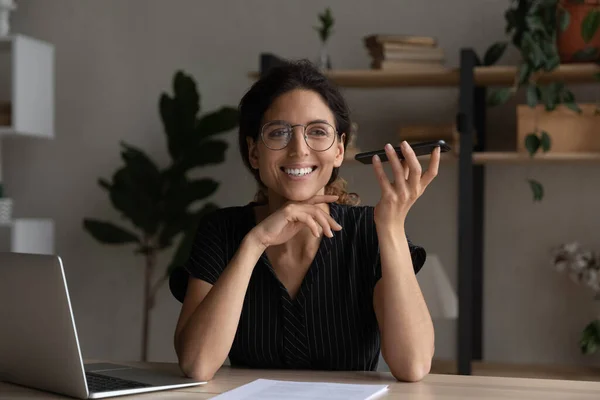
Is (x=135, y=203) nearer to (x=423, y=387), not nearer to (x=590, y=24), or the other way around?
(x=590, y=24)

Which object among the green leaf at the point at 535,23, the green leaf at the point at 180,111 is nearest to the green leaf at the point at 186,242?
the green leaf at the point at 180,111

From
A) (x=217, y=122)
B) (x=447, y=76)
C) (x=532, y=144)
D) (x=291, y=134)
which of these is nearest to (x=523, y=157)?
(x=532, y=144)

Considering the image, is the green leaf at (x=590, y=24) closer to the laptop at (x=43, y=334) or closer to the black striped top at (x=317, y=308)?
the black striped top at (x=317, y=308)

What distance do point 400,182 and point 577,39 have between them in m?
1.75

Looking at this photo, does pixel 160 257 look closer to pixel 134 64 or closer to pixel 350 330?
pixel 134 64

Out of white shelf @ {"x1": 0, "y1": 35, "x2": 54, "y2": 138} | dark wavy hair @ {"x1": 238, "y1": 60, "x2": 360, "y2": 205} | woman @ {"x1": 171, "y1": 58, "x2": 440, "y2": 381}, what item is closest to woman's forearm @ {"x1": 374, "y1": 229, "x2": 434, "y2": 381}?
woman @ {"x1": 171, "y1": 58, "x2": 440, "y2": 381}

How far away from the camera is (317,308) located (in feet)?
5.79

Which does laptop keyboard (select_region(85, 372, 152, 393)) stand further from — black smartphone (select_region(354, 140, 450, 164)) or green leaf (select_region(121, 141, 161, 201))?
green leaf (select_region(121, 141, 161, 201))

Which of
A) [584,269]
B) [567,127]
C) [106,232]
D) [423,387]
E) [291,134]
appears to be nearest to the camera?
[423,387]

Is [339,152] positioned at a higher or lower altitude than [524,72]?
lower

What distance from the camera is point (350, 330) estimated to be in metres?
1.76

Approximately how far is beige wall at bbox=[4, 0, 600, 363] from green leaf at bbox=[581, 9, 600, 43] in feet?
1.58

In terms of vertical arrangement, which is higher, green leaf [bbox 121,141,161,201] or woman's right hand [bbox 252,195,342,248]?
green leaf [bbox 121,141,161,201]

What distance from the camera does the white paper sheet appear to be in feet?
4.13
